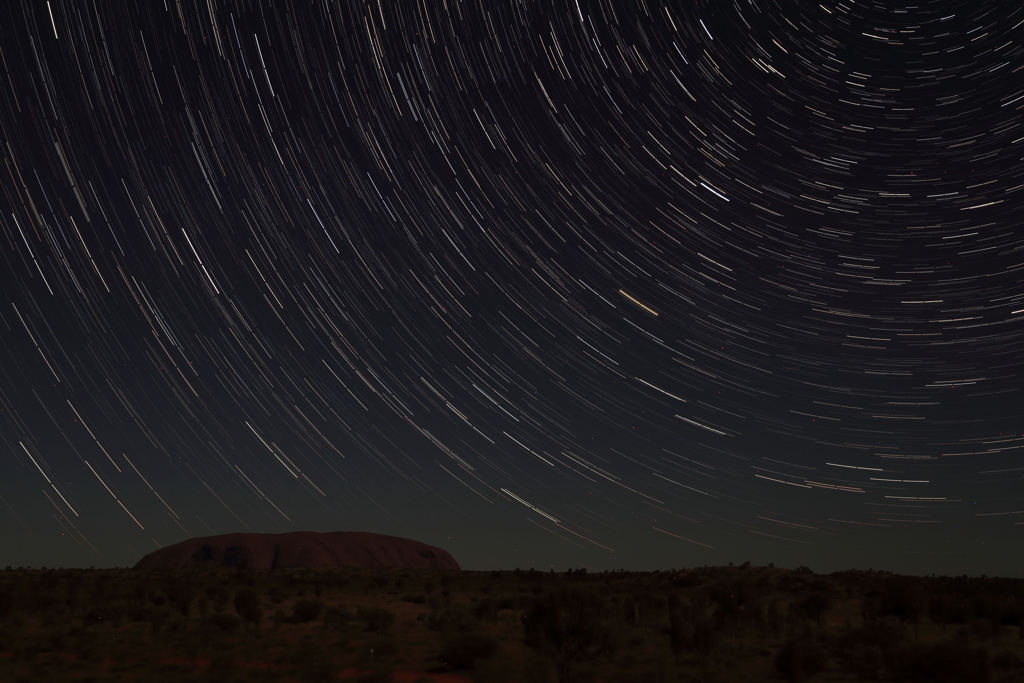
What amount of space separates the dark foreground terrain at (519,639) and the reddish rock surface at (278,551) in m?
85.5

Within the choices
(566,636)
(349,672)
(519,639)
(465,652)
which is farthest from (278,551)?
(566,636)

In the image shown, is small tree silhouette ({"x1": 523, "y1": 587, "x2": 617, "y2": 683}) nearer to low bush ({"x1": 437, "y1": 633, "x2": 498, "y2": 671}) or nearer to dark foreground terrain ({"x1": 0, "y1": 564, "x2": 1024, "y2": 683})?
dark foreground terrain ({"x1": 0, "y1": 564, "x2": 1024, "y2": 683})

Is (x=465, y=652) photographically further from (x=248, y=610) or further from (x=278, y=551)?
(x=278, y=551)

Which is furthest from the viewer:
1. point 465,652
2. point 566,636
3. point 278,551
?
point 278,551

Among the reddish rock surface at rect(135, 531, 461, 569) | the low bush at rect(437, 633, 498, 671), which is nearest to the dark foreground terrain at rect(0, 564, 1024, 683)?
the low bush at rect(437, 633, 498, 671)

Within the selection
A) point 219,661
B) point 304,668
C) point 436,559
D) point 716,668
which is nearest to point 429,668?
point 304,668

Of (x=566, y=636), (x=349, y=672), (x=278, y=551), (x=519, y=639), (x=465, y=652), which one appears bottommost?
(x=349, y=672)

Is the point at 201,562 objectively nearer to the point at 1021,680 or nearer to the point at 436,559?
the point at 436,559

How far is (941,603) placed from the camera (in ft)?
82.9

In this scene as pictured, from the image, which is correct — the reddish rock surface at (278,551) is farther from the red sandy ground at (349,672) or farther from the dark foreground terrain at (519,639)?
the red sandy ground at (349,672)

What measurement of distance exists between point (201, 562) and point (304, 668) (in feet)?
359

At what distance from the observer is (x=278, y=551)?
113 m

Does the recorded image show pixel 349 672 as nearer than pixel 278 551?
Yes

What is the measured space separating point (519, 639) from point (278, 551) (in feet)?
339
